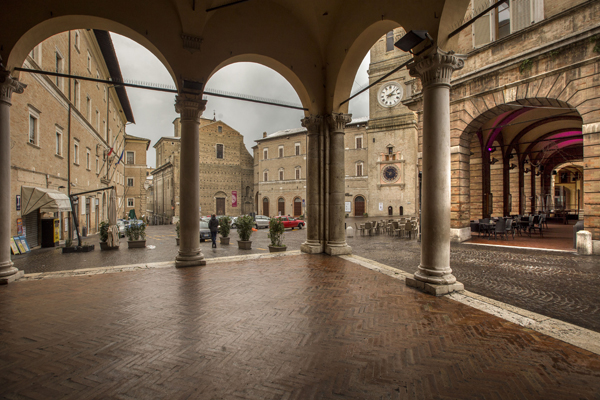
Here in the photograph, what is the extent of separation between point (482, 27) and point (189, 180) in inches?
480

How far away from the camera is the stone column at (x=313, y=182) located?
8500 mm

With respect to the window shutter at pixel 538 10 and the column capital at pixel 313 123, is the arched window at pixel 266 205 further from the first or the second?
the window shutter at pixel 538 10

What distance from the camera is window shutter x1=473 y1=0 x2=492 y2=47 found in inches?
442

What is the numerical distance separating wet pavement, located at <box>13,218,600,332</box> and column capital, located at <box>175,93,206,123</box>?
4.90 m

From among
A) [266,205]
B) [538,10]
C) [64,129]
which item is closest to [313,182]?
[538,10]

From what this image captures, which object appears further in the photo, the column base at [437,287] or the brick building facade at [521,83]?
the brick building facade at [521,83]

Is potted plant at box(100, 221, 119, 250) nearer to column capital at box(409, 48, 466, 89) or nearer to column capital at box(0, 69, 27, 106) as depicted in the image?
column capital at box(0, 69, 27, 106)

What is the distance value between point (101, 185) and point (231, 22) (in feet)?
65.3

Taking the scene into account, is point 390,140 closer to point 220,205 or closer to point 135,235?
point 220,205

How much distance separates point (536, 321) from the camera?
3713mm

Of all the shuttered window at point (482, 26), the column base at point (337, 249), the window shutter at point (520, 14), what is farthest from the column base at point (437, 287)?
the shuttered window at point (482, 26)

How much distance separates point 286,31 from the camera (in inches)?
317

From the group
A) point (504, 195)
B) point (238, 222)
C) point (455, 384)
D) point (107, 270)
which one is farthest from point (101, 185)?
point (504, 195)

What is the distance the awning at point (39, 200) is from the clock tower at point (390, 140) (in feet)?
97.7
